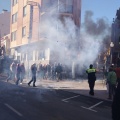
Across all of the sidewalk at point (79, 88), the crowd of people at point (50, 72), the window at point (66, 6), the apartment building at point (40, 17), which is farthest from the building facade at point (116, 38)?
the sidewalk at point (79, 88)

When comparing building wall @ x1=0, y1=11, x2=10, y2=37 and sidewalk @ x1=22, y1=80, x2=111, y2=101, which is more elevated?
building wall @ x1=0, y1=11, x2=10, y2=37

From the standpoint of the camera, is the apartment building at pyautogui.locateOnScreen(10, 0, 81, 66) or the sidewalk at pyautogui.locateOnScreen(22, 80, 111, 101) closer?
the sidewalk at pyautogui.locateOnScreen(22, 80, 111, 101)

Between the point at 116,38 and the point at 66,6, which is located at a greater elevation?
the point at 66,6

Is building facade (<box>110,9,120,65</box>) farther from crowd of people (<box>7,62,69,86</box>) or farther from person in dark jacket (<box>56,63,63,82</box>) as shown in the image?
person in dark jacket (<box>56,63,63,82</box>)

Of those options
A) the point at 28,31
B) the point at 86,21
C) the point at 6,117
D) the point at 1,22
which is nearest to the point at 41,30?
the point at 86,21

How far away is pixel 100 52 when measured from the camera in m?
26.0

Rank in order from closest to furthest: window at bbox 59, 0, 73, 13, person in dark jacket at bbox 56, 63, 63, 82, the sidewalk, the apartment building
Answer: the sidewalk, window at bbox 59, 0, 73, 13, the apartment building, person in dark jacket at bbox 56, 63, 63, 82

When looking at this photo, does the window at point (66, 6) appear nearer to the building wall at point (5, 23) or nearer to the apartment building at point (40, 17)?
the apartment building at point (40, 17)

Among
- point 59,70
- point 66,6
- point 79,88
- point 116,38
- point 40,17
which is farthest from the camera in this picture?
point 116,38

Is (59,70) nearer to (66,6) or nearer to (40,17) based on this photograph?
(40,17)

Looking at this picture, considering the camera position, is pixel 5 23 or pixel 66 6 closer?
pixel 66 6

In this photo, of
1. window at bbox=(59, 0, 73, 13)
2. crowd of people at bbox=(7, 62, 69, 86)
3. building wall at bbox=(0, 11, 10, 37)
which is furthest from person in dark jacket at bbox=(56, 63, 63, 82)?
building wall at bbox=(0, 11, 10, 37)

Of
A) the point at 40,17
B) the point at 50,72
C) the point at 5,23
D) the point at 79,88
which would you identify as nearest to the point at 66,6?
the point at 40,17

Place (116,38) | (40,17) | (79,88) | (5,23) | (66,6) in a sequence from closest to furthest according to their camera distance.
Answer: (79,88) → (66,6) → (40,17) → (116,38) → (5,23)
